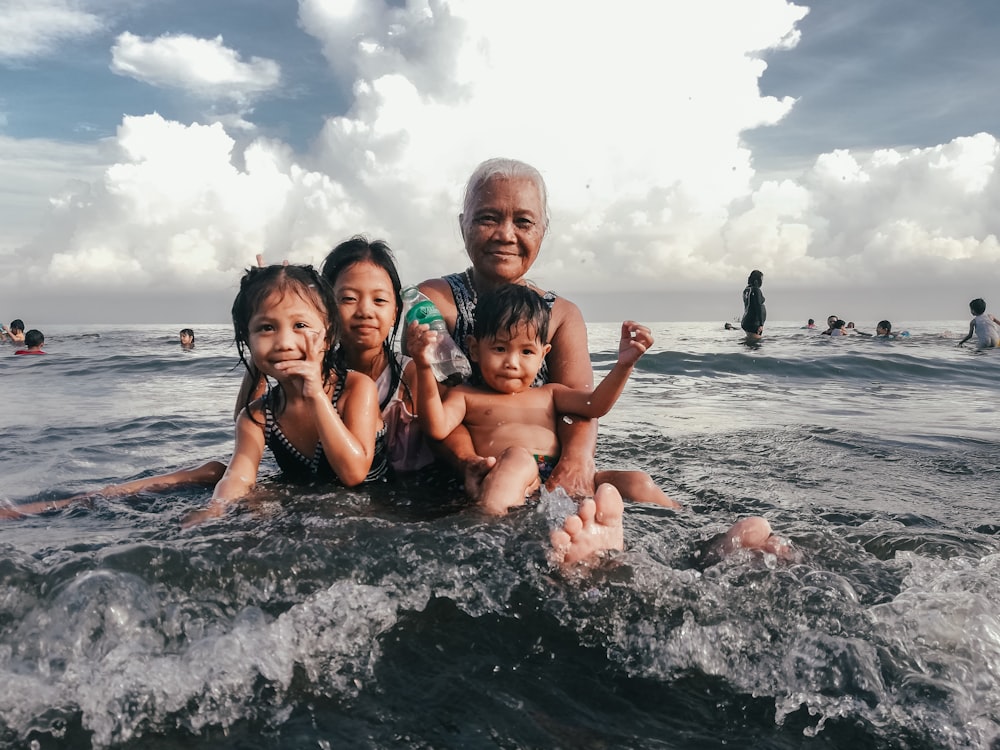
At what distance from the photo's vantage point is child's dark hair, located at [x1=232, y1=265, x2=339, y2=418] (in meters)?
3.30

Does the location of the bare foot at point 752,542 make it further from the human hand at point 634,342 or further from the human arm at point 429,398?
the human arm at point 429,398

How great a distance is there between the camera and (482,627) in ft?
7.51

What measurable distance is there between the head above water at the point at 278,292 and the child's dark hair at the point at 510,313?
79cm

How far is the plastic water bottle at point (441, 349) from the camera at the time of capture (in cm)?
395

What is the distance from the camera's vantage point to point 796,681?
78.8 inches

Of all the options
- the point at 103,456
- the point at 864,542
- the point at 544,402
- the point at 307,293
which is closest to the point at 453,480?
the point at 544,402

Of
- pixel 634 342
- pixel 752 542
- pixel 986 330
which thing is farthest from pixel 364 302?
pixel 986 330

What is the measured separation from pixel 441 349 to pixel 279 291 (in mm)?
1126

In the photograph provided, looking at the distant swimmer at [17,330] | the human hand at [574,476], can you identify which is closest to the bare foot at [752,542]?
the human hand at [574,476]

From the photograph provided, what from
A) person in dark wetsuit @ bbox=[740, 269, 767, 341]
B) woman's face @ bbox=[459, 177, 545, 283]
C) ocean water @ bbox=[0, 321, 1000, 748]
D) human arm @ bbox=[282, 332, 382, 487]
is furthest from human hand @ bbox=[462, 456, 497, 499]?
person in dark wetsuit @ bbox=[740, 269, 767, 341]

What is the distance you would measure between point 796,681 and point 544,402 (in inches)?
85.7

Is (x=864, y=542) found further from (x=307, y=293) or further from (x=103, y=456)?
(x=103, y=456)

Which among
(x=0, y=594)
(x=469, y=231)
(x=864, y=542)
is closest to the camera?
(x=0, y=594)

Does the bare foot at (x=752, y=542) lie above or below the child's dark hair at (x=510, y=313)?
below
